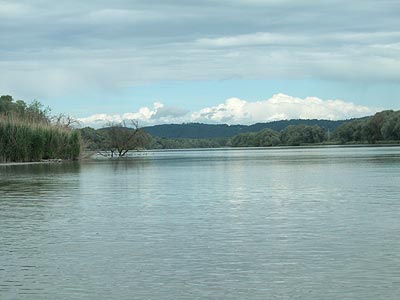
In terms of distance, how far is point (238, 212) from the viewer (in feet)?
74.5

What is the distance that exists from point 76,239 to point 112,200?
424 inches

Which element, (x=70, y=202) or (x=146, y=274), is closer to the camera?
(x=146, y=274)

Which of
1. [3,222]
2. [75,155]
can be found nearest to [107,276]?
[3,222]

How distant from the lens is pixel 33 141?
256 ft

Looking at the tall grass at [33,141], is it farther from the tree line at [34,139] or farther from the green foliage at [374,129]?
the green foliage at [374,129]

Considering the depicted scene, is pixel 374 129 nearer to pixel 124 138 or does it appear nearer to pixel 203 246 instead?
pixel 124 138

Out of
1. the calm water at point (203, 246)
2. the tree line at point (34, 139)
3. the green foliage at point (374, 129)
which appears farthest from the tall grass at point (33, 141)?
Result: the green foliage at point (374, 129)

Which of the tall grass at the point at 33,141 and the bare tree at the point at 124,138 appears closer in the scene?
the tall grass at the point at 33,141

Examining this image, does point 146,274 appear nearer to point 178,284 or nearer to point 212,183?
point 178,284

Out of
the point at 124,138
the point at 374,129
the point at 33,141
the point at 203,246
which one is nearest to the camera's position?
the point at 203,246

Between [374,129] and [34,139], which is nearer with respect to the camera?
[34,139]

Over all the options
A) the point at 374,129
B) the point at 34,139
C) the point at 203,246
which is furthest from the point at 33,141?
the point at 374,129

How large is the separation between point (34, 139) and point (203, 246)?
64.5 metres

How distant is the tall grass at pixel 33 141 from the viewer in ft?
245
